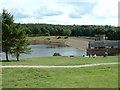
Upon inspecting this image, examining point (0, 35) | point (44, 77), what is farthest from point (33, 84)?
point (0, 35)

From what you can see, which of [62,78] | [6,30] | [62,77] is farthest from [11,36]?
[62,78]

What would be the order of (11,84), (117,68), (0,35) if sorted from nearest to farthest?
(11,84) → (117,68) → (0,35)

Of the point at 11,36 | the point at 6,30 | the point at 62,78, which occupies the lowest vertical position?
the point at 62,78

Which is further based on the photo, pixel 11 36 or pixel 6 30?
pixel 11 36

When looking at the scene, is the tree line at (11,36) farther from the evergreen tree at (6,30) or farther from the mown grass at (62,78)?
the mown grass at (62,78)

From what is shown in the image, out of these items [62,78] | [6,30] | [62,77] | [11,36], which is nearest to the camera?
[62,78]

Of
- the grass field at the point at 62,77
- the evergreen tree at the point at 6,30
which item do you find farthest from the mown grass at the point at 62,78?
the evergreen tree at the point at 6,30

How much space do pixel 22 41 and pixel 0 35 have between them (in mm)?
2684

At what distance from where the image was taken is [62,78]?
19094mm

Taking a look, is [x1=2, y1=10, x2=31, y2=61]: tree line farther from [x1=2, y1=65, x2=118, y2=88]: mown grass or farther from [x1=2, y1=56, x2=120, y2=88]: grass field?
[x1=2, y1=65, x2=118, y2=88]: mown grass

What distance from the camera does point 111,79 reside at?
18.7 metres

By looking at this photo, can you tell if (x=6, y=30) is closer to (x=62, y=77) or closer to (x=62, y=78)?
(x=62, y=77)

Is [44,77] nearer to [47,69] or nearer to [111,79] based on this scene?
[47,69]

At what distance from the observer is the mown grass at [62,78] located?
55.5 ft
